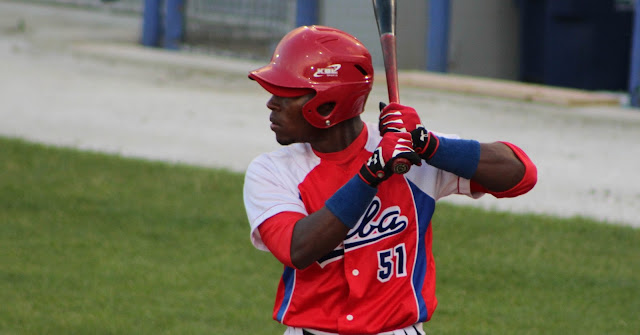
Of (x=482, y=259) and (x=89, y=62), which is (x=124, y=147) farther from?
(x=89, y=62)

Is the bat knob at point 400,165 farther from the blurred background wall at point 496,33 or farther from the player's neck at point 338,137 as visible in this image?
the blurred background wall at point 496,33

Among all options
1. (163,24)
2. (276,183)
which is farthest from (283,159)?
(163,24)

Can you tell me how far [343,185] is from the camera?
2908 mm

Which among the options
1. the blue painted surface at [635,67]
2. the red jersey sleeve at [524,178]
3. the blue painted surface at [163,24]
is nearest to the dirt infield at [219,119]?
the blue painted surface at [635,67]

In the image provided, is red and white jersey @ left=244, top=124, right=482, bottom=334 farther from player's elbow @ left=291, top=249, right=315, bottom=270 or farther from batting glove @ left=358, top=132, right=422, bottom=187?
batting glove @ left=358, top=132, right=422, bottom=187

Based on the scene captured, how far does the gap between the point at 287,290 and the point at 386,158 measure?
660 mm

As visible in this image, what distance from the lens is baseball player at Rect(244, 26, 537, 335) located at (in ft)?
9.53

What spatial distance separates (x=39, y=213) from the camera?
7.03m

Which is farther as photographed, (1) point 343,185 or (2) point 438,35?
(2) point 438,35

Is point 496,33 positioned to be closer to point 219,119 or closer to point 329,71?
point 219,119

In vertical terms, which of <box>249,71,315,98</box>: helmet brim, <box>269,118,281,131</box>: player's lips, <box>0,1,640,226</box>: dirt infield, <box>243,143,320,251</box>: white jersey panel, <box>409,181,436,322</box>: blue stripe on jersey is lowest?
<box>0,1,640,226</box>: dirt infield

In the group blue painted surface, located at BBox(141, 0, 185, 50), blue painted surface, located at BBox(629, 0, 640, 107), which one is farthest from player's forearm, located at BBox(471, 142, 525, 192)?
blue painted surface, located at BBox(141, 0, 185, 50)

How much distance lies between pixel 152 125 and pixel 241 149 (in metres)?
1.48

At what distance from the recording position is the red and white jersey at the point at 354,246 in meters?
2.97
